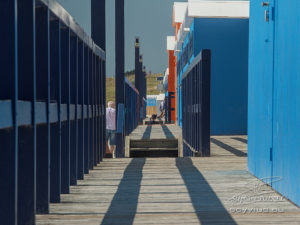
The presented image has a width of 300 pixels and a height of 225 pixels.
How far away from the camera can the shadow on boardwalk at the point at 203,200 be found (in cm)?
405

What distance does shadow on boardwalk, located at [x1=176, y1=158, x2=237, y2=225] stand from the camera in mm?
4055

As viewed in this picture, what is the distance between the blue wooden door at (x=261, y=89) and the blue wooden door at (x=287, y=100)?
0.29m

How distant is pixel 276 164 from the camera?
5.45 m

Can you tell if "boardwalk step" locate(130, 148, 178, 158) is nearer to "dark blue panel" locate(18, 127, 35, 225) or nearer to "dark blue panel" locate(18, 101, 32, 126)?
→ "dark blue panel" locate(18, 127, 35, 225)

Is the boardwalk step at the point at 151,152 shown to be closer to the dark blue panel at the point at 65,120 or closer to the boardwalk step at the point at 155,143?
the boardwalk step at the point at 155,143

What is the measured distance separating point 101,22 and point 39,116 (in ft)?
17.9

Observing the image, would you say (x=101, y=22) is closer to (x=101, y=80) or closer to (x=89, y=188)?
(x=101, y=80)

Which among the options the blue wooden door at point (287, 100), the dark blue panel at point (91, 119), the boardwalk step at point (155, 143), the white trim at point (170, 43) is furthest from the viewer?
the white trim at point (170, 43)

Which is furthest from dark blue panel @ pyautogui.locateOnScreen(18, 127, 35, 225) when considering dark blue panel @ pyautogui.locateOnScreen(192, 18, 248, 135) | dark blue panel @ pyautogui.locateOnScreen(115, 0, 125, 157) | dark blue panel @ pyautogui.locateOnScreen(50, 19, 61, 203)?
dark blue panel @ pyautogui.locateOnScreen(192, 18, 248, 135)

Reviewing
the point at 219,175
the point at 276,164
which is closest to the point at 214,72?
the point at 219,175

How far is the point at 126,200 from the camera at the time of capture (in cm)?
495

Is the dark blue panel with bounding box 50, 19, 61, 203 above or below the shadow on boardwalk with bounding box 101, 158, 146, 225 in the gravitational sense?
above

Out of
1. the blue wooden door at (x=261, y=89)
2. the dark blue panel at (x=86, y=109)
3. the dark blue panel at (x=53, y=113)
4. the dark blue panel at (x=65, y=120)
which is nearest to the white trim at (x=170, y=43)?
the blue wooden door at (x=261, y=89)

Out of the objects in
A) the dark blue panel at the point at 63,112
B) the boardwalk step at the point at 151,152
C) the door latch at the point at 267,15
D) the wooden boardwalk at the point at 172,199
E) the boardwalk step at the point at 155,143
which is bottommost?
the boardwalk step at the point at 151,152
